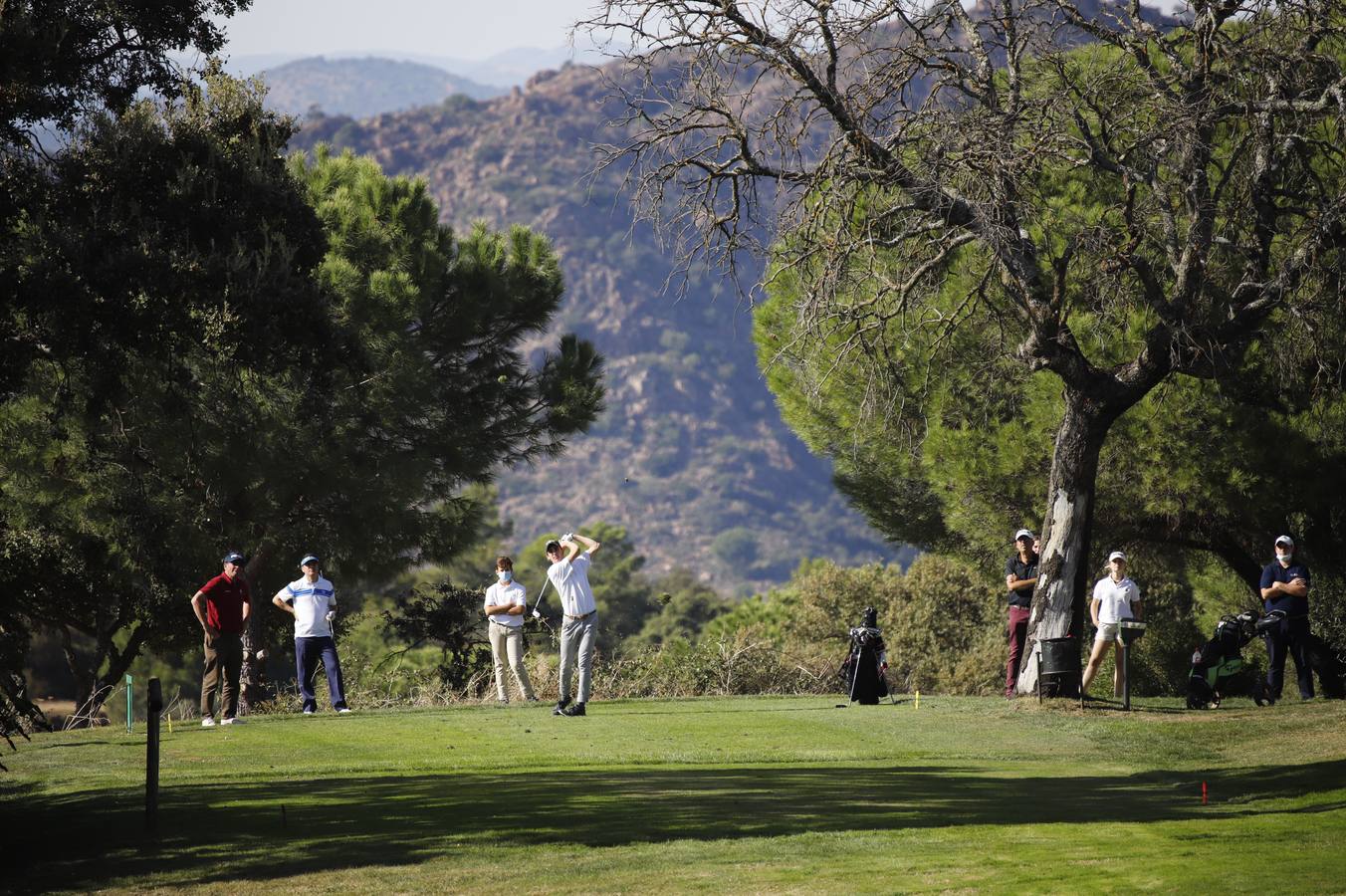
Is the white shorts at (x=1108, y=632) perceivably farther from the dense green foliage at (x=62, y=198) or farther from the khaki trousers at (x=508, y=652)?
the dense green foliage at (x=62, y=198)

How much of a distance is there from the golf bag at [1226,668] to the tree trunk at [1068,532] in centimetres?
133

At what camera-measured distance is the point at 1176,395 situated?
2259 centimetres

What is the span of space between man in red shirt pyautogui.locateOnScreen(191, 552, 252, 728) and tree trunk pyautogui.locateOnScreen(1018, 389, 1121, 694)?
855cm

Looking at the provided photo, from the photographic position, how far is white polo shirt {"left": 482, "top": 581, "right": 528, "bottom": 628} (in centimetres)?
1889

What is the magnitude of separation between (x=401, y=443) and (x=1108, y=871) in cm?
2509

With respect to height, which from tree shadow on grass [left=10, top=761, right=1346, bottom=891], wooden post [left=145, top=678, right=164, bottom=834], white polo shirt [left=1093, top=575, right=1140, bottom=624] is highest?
white polo shirt [left=1093, top=575, right=1140, bottom=624]

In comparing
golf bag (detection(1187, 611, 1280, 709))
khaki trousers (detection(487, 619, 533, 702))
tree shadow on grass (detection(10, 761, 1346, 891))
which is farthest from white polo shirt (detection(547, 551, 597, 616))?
golf bag (detection(1187, 611, 1280, 709))

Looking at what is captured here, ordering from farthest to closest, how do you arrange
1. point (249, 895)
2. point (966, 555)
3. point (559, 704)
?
point (966, 555) < point (559, 704) < point (249, 895)

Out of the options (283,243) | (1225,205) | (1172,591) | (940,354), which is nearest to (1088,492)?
(1225,205)

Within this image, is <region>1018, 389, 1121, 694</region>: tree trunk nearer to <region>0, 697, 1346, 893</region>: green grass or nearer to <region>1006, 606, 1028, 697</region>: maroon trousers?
<region>1006, 606, 1028, 697</region>: maroon trousers

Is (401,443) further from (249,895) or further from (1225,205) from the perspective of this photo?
(249,895)

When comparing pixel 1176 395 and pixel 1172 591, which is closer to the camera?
pixel 1176 395

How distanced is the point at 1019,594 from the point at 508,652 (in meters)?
6.19

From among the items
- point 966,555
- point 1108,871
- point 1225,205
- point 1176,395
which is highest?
point 1225,205
